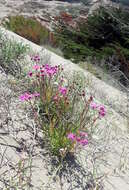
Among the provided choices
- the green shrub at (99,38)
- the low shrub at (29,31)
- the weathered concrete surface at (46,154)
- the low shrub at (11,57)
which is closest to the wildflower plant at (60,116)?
the weathered concrete surface at (46,154)

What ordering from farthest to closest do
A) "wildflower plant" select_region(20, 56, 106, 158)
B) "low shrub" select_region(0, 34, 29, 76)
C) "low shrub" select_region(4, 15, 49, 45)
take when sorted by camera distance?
"low shrub" select_region(4, 15, 49, 45) → "low shrub" select_region(0, 34, 29, 76) → "wildflower plant" select_region(20, 56, 106, 158)

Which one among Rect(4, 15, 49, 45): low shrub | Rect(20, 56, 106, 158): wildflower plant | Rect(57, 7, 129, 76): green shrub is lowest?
Rect(4, 15, 49, 45): low shrub

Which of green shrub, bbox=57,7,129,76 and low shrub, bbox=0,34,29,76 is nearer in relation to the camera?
low shrub, bbox=0,34,29,76

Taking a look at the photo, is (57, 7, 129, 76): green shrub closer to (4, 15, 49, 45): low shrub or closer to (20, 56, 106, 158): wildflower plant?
(4, 15, 49, 45): low shrub

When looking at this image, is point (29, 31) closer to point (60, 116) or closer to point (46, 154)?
point (60, 116)

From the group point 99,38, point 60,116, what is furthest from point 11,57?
point 99,38

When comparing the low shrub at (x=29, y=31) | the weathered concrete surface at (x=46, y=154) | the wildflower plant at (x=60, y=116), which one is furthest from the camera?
the low shrub at (x=29, y=31)

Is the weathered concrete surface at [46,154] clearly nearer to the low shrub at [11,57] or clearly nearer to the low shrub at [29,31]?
the low shrub at [11,57]

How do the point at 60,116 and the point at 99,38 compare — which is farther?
the point at 99,38

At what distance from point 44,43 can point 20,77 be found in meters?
7.06

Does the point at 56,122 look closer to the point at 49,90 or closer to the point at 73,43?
the point at 49,90

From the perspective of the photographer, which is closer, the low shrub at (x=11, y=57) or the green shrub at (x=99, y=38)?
the low shrub at (x=11, y=57)

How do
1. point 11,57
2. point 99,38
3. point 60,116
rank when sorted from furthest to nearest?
point 99,38 → point 11,57 → point 60,116

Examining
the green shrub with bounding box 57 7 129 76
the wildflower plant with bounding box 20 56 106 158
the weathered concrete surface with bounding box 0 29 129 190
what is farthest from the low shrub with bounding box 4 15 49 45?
the wildflower plant with bounding box 20 56 106 158
